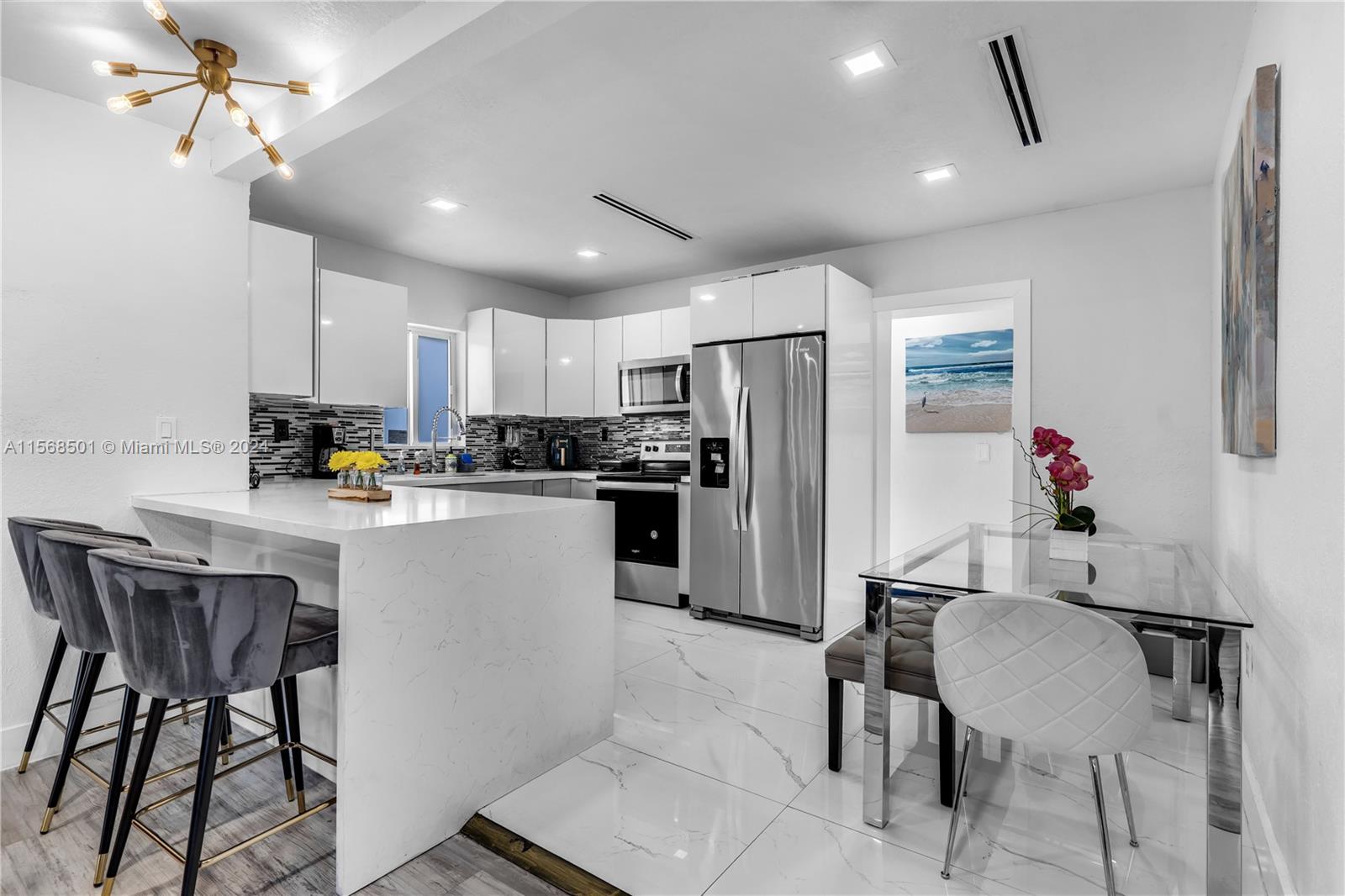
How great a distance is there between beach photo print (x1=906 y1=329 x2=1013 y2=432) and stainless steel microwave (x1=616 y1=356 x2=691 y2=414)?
1946mm

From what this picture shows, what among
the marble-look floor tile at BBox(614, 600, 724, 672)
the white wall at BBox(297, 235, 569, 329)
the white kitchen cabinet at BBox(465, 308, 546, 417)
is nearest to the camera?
the marble-look floor tile at BBox(614, 600, 724, 672)

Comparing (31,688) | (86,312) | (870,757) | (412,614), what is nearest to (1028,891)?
(870,757)

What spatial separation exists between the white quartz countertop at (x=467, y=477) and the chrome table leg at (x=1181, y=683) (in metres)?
3.56

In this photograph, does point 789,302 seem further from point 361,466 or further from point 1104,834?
point 1104,834

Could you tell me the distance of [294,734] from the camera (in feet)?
6.84

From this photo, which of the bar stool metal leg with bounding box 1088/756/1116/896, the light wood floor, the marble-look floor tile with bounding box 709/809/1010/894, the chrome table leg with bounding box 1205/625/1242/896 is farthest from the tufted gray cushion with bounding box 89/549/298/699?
the chrome table leg with bounding box 1205/625/1242/896

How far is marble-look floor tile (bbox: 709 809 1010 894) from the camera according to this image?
168 centimetres

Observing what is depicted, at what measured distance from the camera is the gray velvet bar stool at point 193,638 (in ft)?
4.94

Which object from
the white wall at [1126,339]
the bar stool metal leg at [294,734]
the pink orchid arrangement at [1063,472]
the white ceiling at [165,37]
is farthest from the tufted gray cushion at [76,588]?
the white wall at [1126,339]

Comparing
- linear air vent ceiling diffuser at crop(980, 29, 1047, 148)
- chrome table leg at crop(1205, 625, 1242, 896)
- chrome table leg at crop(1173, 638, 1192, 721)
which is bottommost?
chrome table leg at crop(1173, 638, 1192, 721)

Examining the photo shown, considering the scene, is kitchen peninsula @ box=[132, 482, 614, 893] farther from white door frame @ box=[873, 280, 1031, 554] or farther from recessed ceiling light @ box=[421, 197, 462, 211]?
white door frame @ box=[873, 280, 1031, 554]

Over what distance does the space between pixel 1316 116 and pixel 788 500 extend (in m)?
2.85

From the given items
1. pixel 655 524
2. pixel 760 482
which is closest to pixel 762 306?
pixel 760 482
